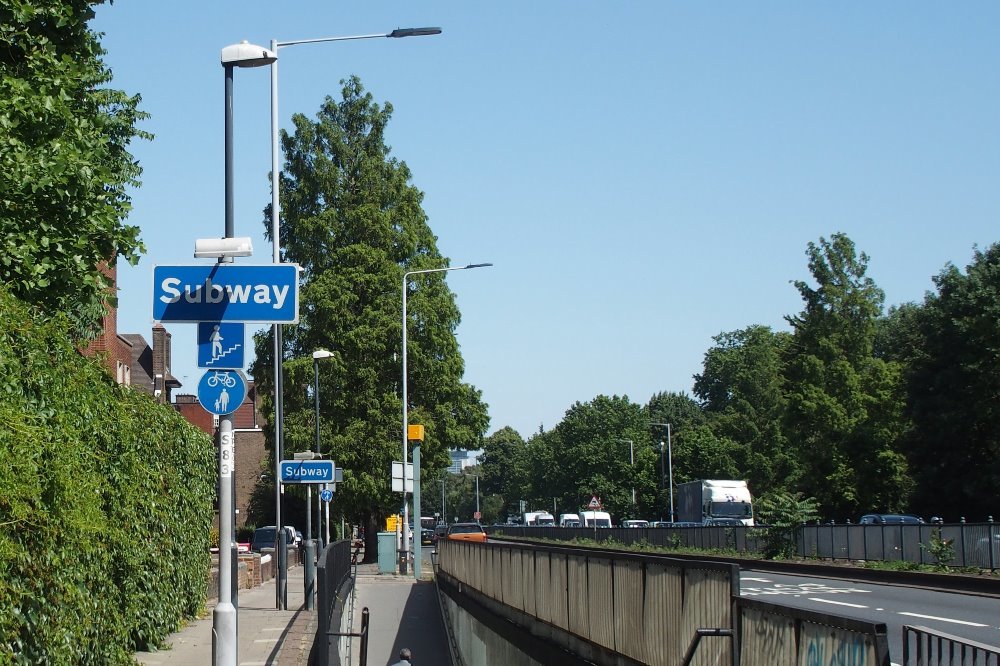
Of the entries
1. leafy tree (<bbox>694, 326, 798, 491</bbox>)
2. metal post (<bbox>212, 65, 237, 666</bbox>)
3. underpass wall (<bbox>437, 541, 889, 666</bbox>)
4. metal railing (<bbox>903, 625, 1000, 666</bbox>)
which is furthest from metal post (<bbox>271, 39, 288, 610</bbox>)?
leafy tree (<bbox>694, 326, 798, 491</bbox>)

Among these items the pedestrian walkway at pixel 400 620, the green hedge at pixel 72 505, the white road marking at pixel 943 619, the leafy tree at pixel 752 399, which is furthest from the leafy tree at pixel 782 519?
the leafy tree at pixel 752 399

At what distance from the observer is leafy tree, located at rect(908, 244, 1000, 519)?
54.7 m

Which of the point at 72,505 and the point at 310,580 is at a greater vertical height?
the point at 72,505

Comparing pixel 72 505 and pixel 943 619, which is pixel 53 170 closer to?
pixel 72 505

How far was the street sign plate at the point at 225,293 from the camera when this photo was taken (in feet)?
38.1

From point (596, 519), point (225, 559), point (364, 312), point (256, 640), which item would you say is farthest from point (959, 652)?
point (596, 519)

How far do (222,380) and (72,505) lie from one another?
3.15m

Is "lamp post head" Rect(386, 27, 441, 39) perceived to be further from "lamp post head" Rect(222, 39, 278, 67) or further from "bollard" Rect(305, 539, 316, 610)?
"bollard" Rect(305, 539, 316, 610)

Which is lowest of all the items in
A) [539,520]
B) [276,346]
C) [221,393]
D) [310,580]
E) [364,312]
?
[539,520]

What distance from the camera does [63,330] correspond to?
10.6 metres

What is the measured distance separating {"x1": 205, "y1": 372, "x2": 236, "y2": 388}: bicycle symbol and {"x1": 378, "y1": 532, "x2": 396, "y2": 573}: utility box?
3540 centimetres

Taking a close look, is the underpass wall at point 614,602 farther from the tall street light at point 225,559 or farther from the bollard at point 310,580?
the bollard at point 310,580

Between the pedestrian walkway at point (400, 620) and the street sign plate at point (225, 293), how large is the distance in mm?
5906

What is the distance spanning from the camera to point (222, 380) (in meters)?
12.0
